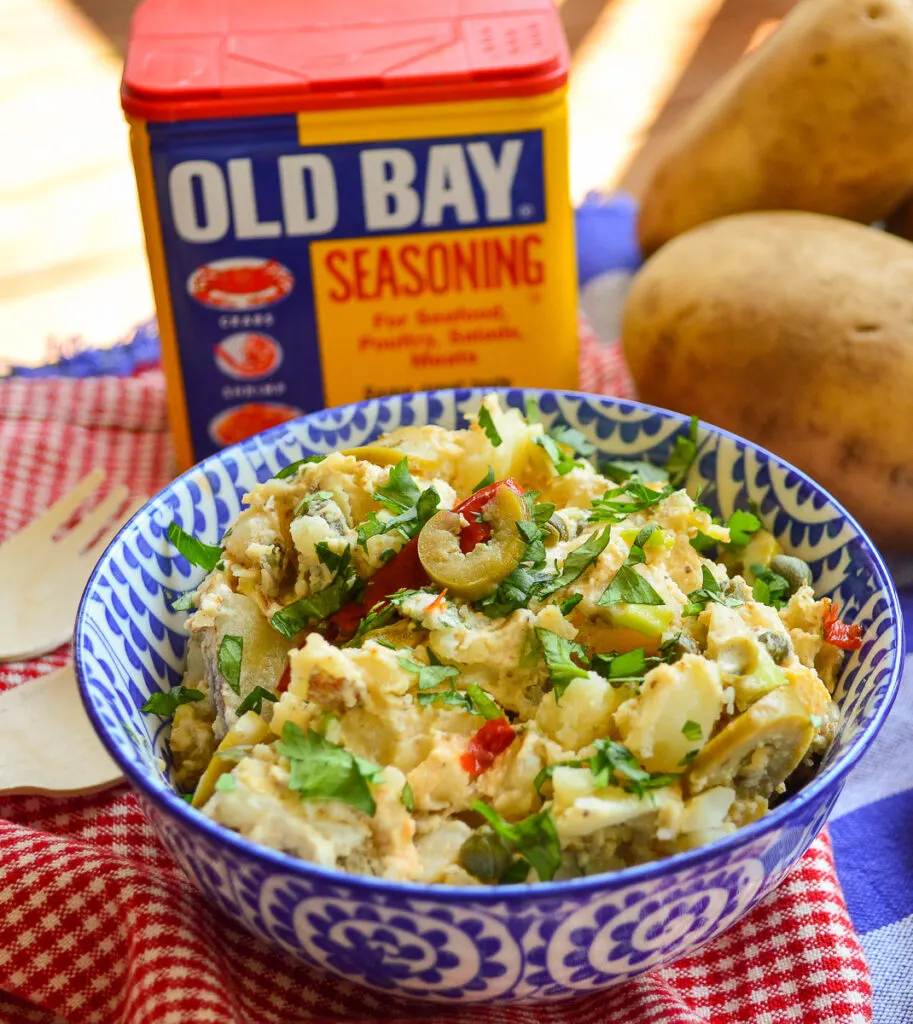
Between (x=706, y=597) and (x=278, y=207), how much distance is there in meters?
1.06

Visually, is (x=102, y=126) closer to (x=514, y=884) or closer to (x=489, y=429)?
(x=489, y=429)

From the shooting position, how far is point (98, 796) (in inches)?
66.0

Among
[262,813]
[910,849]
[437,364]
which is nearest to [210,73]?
[437,364]

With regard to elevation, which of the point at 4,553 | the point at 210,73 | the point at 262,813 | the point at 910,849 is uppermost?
the point at 210,73

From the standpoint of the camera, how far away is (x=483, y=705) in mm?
1295

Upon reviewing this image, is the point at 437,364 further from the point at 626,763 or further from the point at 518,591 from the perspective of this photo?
Result: the point at 626,763

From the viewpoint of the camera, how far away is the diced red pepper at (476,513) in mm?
1427

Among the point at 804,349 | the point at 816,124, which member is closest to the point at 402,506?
the point at 804,349

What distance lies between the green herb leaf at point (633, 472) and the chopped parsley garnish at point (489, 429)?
0.23 meters

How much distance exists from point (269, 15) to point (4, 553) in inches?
41.0

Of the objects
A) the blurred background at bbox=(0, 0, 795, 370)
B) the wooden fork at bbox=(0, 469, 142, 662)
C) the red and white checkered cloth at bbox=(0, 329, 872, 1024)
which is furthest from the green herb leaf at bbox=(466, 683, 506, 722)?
the blurred background at bbox=(0, 0, 795, 370)

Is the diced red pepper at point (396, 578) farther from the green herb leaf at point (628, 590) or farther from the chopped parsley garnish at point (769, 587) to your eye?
the chopped parsley garnish at point (769, 587)

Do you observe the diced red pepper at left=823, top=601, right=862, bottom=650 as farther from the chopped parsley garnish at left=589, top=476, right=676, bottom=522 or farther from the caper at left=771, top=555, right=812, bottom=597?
the chopped parsley garnish at left=589, top=476, right=676, bottom=522

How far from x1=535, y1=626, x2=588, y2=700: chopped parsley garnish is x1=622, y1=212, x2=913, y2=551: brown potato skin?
0.94 meters
